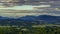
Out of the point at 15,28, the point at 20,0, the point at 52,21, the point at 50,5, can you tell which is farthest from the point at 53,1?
the point at 15,28

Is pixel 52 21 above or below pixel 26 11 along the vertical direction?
below

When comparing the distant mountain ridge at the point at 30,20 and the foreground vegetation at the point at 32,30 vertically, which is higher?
the distant mountain ridge at the point at 30,20

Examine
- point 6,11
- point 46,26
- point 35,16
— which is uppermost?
point 6,11

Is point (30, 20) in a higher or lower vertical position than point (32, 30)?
higher

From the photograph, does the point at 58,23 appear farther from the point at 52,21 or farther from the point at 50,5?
the point at 50,5

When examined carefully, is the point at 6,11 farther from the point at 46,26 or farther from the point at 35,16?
the point at 46,26

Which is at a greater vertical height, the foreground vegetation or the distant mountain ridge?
the distant mountain ridge

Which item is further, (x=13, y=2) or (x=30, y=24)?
(x=13, y=2)

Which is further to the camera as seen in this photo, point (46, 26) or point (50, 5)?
point (50, 5)

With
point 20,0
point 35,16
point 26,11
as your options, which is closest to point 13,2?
point 20,0
